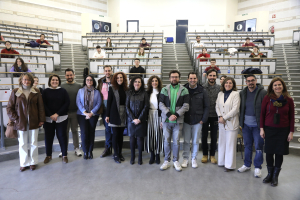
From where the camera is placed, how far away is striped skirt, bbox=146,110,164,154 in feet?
8.57

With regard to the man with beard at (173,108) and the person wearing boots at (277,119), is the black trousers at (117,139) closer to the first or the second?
the man with beard at (173,108)

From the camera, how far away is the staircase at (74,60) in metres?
5.61

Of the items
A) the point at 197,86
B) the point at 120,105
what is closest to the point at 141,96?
the point at 120,105

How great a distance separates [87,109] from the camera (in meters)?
2.68

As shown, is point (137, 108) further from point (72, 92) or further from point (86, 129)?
point (72, 92)

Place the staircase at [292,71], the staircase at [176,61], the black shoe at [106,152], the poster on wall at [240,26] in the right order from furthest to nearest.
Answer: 1. the poster on wall at [240,26]
2. the staircase at [176,61]
3. the staircase at [292,71]
4. the black shoe at [106,152]

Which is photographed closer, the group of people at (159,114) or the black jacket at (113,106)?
the group of people at (159,114)

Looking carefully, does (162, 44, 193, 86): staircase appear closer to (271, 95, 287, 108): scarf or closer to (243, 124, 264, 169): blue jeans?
(243, 124, 264, 169): blue jeans

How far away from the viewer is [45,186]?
205cm

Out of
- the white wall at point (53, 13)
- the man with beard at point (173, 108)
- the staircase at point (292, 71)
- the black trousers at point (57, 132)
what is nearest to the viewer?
the man with beard at point (173, 108)

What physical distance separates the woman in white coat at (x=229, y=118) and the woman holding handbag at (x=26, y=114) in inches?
91.6

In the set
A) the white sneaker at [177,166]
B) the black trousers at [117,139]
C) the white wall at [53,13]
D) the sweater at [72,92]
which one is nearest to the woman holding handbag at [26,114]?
the sweater at [72,92]

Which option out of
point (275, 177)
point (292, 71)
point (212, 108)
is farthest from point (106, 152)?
point (292, 71)

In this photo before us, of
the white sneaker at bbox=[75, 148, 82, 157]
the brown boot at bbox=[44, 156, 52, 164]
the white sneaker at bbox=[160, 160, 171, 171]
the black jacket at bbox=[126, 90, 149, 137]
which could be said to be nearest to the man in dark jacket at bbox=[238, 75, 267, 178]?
the white sneaker at bbox=[160, 160, 171, 171]
